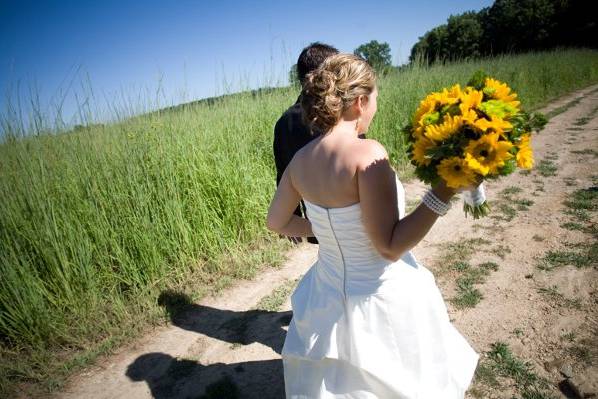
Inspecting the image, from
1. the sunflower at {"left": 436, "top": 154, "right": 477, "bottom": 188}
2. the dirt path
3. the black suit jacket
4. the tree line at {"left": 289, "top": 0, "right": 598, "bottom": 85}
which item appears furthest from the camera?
the tree line at {"left": 289, "top": 0, "right": 598, "bottom": 85}

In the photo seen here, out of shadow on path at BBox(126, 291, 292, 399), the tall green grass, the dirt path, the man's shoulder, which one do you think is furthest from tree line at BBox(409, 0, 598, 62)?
shadow on path at BBox(126, 291, 292, 399)

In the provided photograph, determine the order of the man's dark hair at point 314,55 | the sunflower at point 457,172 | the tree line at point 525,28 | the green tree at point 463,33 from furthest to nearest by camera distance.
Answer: the green tree at point 463,33 → the tree line at point 525,28 → the man's dark hair at point 314,55 → the sunflower at point 457,172

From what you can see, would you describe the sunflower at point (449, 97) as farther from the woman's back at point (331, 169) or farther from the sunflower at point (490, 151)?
the woman's back at point (331, 169)

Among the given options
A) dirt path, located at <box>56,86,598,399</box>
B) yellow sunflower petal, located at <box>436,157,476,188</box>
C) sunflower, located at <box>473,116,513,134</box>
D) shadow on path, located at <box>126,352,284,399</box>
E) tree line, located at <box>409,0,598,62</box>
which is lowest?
shadow on path, located at <box>126,352,284,399</box>

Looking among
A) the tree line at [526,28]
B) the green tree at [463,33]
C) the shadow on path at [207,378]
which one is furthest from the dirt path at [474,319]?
the green tree at [463,33]

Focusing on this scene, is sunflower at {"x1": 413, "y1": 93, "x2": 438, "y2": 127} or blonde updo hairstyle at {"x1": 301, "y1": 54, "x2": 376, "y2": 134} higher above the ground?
blonde updo hairstyle at {"x1": 301, "y1": 54, "x2": 376, "y2": 134}

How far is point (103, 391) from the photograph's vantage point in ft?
8.24

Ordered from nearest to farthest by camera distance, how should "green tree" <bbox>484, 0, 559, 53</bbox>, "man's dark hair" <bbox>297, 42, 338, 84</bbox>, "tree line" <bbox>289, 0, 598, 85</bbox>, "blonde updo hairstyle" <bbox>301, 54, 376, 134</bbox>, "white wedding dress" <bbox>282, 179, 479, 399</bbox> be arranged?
"blonde updo hairstyle" <bbox>301, 54, 376, 134</bbox>
"white wedding dress" <bbox>282, 179, 479, 399</bbox>
"man's dark hair" <bbox>297, 42, 338, 84</bbox>
"tree line" <bbox>289, 0, 598, 85</bbox>
"green tree" <bbox>484, 0, 559, 53</bbox>

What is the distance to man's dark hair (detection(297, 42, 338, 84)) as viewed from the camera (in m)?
2.80

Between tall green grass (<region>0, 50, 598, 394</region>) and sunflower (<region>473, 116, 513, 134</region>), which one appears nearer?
sunflower (<region>473, 116, 513, 134</region>)

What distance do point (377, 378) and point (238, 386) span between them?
4.82 ft

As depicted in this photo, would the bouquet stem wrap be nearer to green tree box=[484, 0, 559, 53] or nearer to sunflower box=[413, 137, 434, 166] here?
sunflower box=[413, 137, 434, 166]

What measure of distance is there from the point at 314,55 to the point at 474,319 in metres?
2.82

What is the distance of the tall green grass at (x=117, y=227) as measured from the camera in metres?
2.88
